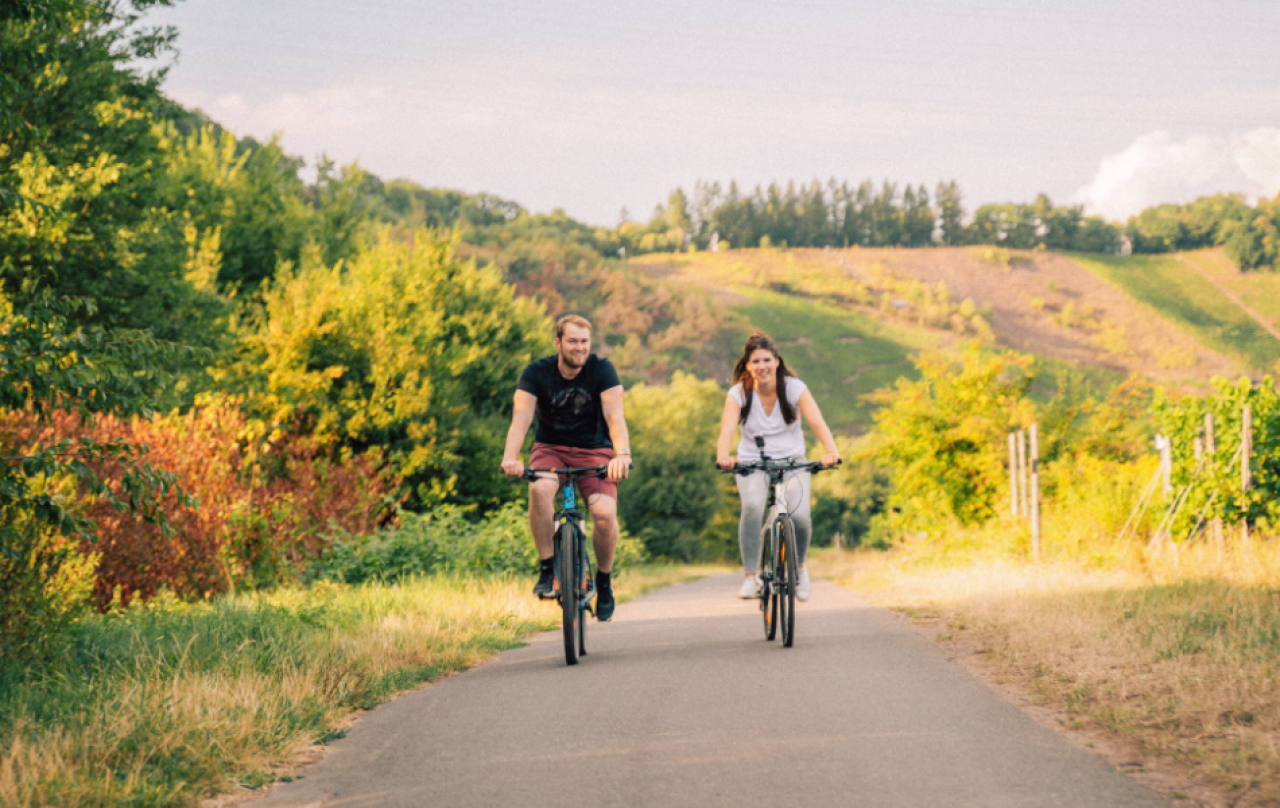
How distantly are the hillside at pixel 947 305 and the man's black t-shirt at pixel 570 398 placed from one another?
2205 inches

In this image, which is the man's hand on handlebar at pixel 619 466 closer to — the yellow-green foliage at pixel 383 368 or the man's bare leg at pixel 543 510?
the man's bare leg at pixel 543 510

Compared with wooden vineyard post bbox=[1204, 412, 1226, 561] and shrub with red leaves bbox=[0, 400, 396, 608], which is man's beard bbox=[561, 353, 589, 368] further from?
wooden vineyard post bbox=[1204, 412, 1226, 561]

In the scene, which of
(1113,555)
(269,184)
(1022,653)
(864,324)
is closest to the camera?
(1022,653)

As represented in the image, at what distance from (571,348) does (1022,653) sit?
3516mm

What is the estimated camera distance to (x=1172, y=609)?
819 centimetres

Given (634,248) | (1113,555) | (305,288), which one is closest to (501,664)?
(1113,555)

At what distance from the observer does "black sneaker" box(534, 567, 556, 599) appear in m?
7.36


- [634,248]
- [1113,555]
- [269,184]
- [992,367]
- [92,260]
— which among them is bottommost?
[1113,555]

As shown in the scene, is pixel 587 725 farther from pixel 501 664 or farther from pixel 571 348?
pixel 571 348

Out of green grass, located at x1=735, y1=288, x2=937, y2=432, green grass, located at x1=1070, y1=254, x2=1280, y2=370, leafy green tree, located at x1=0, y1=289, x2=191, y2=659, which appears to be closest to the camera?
leafy green tree, located at x1=0, y1=289, x2=191, y2=659

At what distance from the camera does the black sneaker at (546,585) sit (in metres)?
7.36

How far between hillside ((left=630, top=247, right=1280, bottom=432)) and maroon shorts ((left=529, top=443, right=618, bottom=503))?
5602cm

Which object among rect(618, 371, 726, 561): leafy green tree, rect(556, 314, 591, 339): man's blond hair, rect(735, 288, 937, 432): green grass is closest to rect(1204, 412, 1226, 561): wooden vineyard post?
rect(556, 314, 591, 339): man's blond hair

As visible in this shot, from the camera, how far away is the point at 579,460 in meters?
7.62
